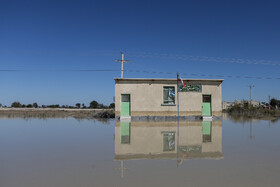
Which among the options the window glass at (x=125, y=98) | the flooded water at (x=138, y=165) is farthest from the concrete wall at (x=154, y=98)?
the flooded water at (x=138, y=165)

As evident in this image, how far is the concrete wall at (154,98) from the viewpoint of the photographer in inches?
706

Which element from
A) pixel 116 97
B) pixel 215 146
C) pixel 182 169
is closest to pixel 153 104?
pixel 116 97

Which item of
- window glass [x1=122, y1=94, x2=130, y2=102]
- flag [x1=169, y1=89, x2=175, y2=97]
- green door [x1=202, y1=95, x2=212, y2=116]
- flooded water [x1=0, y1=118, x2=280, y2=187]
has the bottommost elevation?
flooded water [x1=0, y1=118, x2=280, y2=187]

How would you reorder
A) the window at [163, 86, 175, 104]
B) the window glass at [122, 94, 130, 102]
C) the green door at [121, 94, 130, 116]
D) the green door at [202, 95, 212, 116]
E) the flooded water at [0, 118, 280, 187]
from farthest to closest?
the green door at [202, 95, 212, 116]
the window at [163, 86, 175, 104]
the window glass at [122, 94, 130, 102]
the green door at [121, 94, 130, 116]
the flooded water at [0, 118, 280, 187]

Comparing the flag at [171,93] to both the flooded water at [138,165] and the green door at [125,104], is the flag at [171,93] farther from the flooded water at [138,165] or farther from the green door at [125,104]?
the flooded water at [138,165]

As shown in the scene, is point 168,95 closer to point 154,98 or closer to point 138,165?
point 154,98

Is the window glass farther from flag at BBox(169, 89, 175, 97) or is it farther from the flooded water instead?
A: the flooded water

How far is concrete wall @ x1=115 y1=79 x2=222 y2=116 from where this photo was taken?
706 inches

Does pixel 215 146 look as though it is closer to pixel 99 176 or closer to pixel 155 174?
pixel 155 174

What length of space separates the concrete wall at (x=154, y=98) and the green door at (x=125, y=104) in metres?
0.29

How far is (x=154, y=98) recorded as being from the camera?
59.7 ft

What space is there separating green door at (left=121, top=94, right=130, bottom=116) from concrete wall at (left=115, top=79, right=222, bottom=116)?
11.4 inches

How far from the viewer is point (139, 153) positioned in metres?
6.11

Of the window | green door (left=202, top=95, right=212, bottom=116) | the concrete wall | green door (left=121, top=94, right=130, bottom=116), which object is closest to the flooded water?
green door (left=121, top=94, right=130, bottom=116)
